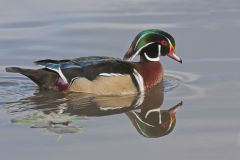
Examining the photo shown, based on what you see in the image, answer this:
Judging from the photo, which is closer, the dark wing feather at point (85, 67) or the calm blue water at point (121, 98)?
the calm blue water at point (121, 98)

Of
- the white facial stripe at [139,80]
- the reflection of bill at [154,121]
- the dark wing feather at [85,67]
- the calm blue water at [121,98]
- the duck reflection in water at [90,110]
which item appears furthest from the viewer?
the white facial stripe at [139,80]

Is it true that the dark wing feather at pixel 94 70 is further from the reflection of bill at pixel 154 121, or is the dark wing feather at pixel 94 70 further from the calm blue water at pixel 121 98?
the reflection of bill at pixel 154 121

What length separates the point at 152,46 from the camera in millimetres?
10633

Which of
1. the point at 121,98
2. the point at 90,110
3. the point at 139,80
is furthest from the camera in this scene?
the point at 139,80

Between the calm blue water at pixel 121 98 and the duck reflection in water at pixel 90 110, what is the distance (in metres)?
0.01

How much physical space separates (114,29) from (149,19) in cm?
77

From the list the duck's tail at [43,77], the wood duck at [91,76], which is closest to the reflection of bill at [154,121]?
the wood duck at [91,76]

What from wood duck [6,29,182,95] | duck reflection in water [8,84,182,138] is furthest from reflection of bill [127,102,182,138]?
wood duck [6,29,182,95]

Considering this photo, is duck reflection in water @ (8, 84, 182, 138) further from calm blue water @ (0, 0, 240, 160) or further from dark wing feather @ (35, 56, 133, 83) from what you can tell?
dark wing feather @ (35, 56, 133, 83)

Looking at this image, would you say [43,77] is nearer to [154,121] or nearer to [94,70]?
[94,70]

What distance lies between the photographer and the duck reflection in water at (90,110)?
8.34 metres

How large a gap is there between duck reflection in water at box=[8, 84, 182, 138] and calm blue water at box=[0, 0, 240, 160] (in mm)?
12

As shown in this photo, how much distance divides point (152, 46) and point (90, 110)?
1.94m

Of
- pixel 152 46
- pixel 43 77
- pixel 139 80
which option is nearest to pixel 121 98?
pixel 139 80
